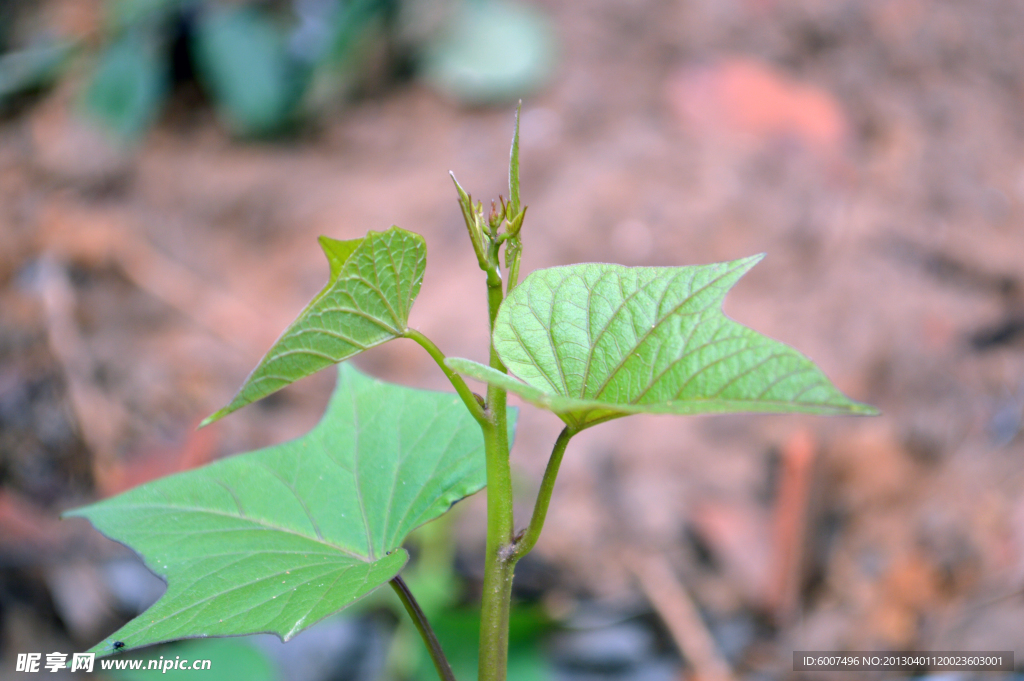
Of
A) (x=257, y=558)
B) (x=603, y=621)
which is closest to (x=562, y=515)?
(x=603, y=621)

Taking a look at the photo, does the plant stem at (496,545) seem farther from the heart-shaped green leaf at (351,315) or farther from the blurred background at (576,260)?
the blurred background at (576,260)

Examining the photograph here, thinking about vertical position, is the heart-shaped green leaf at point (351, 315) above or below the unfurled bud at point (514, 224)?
below

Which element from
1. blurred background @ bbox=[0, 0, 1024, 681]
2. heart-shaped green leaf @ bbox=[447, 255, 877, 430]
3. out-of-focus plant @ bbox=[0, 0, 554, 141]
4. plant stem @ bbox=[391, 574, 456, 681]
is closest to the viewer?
heart-shaped green leaf @ bbox=[447, 255, 877, 430]

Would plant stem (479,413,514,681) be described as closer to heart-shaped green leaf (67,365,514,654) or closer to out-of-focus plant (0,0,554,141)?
heart-shaped green leaf (67,365,514,654)

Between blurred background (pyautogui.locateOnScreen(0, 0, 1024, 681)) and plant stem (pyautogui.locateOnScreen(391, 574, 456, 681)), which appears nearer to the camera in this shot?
plant stem (pyautogui.locateOnScreen(391, 574, 456, 681))

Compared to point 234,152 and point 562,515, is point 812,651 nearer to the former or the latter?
point 562,515

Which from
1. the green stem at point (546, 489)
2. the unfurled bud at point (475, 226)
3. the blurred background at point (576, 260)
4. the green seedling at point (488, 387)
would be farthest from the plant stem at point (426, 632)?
the blurred background at point (576, 260)

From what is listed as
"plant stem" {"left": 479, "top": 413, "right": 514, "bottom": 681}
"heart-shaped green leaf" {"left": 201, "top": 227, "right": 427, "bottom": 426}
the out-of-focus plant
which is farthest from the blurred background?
"heart-shaped green leaf" {"left": 201, "top": 227, "right": 427, "bottom": 426}
